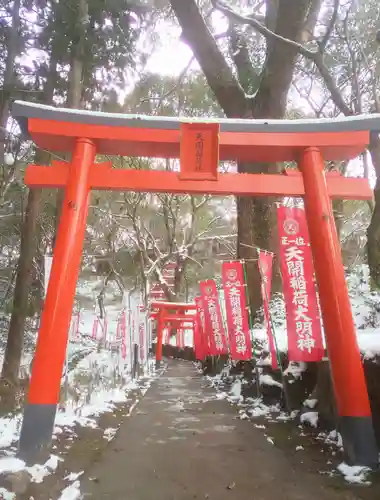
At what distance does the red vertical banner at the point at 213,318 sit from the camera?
1415 centimetres

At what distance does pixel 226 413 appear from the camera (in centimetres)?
810

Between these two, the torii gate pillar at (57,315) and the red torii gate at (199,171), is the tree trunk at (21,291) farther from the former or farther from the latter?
the torii gate pillar at (57,315)

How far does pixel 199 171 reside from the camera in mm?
5785

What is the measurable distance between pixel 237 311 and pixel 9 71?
22.9ft

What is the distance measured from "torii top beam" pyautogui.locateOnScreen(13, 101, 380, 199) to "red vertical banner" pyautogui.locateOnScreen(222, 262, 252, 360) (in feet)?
15.1

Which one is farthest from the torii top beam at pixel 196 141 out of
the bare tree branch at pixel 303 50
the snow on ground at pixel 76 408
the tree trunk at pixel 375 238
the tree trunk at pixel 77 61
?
the snow on ground at pixel 76 408

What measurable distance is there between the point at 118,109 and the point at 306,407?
825 cm

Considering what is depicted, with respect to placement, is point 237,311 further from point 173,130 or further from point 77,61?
point 77,61

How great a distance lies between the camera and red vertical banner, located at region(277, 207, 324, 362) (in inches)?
241

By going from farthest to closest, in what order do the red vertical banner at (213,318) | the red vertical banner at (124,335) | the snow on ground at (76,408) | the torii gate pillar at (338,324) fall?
the red vertical banner at (213,318)
the red vertical banner at (124,335)
the torii gate pillar at (338,324)
the snow on ground at (76,408)

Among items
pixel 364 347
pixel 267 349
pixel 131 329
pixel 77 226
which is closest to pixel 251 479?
pixel 364 347

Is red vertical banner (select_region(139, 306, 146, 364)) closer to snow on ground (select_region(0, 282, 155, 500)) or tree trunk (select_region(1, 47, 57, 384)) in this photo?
snow on ground (select_region(0, 282, 155, 500))

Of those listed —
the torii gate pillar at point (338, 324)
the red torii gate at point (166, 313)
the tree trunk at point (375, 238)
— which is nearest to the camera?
the torii gate pillar at point (338, 324)

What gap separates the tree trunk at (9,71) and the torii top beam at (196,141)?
3.25 metres
